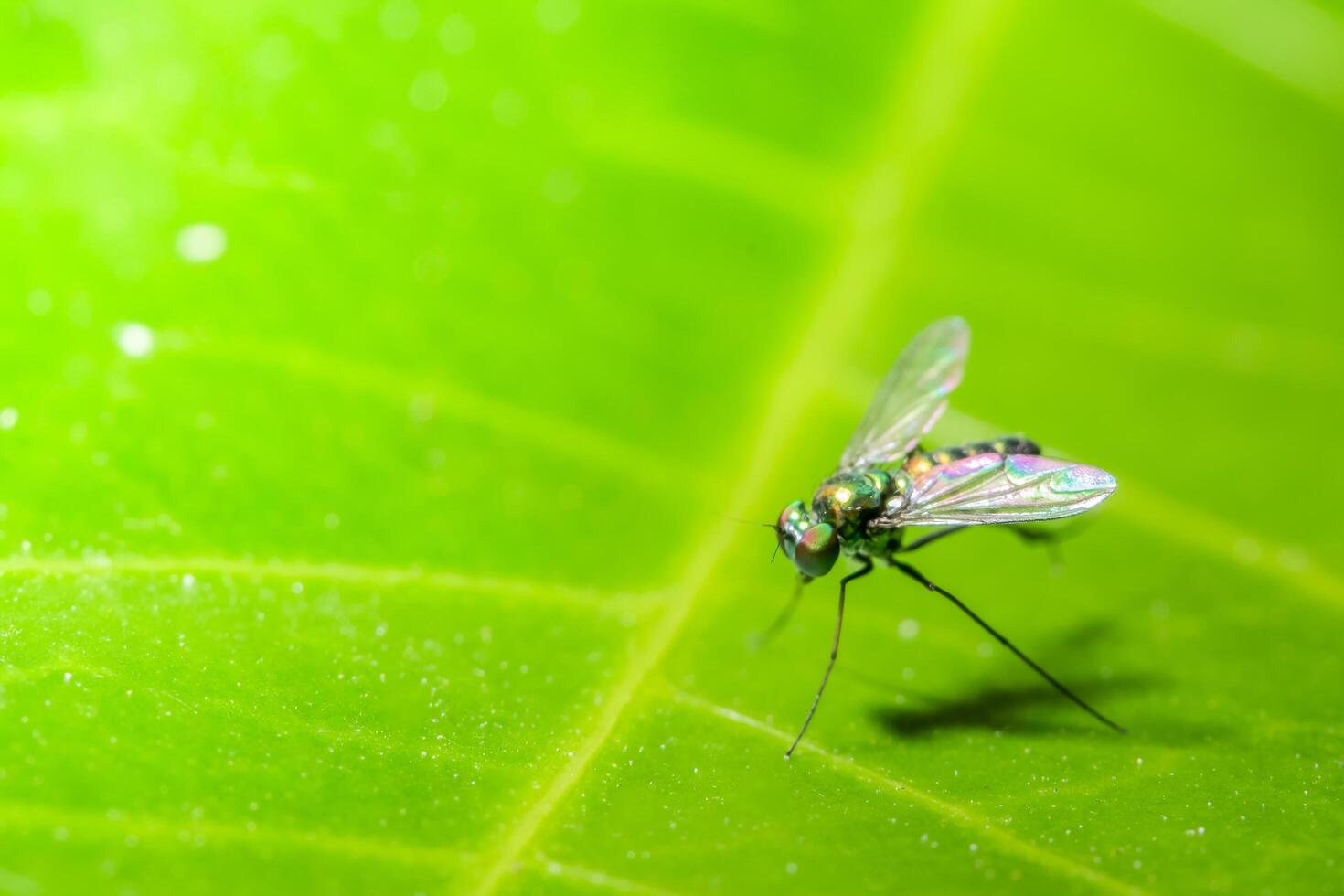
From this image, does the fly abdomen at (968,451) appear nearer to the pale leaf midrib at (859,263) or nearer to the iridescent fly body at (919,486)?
the iridescent fly body at (919,486)

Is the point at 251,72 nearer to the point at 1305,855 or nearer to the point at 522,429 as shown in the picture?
the point at 522,429

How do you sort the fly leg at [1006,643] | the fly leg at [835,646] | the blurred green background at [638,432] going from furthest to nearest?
the fly leg at [1006,643], the fly leg at [835,646], the blurred green background at [638,432]

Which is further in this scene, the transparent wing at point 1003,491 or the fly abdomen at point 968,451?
the fly abdomen at point 968,451

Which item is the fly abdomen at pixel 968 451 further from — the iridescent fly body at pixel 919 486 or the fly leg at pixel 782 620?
the fly leg at pixel 782 620

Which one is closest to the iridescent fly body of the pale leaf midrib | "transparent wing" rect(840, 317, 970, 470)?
"transparent wing" rect(840, 317, 970, 470)

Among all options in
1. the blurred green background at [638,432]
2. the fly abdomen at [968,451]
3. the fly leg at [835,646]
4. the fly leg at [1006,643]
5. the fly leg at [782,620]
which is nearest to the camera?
the blurred green background at [638,432]

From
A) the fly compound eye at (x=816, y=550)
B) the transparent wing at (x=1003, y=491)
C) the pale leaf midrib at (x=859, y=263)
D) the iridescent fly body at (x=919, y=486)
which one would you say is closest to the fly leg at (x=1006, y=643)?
the iridescent fly body at (x=919, y=486)

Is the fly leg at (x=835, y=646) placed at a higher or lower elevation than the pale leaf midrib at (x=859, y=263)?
lower

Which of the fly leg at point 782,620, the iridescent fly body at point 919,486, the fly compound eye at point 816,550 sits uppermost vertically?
the iridescent fly body at point 919,486

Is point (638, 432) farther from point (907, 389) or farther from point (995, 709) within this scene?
point (995, 709)

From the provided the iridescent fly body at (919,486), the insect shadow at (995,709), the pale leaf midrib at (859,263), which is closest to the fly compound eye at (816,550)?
the iridescent fly body at (919,486)
